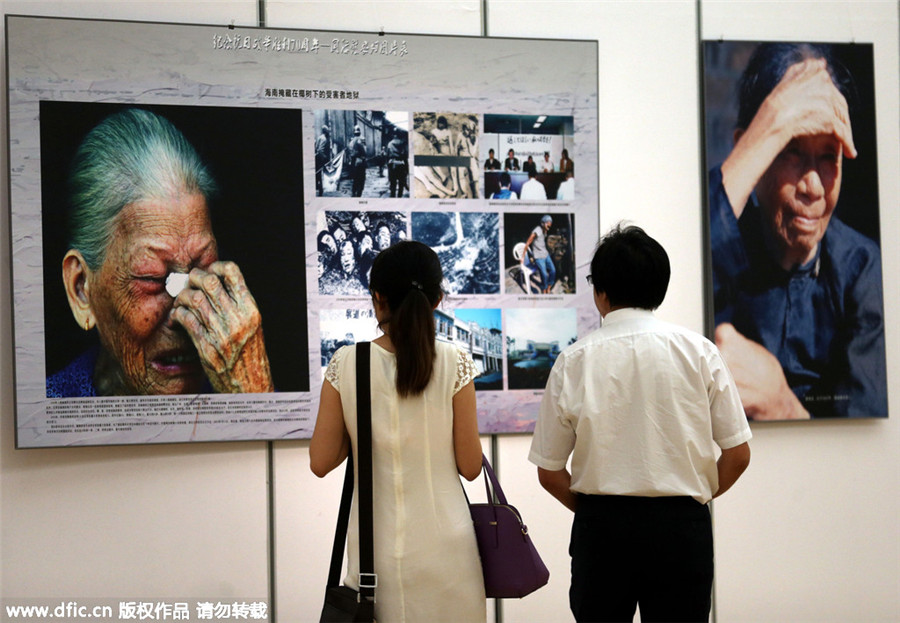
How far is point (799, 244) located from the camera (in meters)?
3.99

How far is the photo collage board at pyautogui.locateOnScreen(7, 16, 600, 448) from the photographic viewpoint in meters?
3.47

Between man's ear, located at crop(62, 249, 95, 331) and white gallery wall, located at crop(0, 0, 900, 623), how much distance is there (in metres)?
0.27

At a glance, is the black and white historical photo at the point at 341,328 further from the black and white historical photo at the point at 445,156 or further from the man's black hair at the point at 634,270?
the man's black hair at the point at 634,270

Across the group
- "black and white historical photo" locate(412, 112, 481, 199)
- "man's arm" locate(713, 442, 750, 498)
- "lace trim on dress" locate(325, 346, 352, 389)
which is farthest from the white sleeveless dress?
"black and white historical photo" locate(412, 112, 481, 199)

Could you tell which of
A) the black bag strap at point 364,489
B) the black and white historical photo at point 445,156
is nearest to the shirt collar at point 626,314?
the black bag strap at point 364,489

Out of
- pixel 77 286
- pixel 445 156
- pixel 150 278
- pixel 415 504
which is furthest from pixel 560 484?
pixel 77 286

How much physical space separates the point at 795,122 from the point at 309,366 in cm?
256

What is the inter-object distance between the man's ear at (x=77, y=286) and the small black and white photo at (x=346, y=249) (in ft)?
3.17

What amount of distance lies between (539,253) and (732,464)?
1748 mm

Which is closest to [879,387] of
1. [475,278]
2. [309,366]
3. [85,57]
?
[475,278]

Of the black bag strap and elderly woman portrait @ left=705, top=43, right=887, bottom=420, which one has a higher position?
elderly woman portrait @ left=705, top=43, right=887, bottom=420

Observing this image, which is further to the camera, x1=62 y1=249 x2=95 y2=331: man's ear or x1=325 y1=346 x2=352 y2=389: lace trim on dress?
x1=62 y1=249 x2=95 y2=331: man's ear

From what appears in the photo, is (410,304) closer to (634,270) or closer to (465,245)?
(634,270)

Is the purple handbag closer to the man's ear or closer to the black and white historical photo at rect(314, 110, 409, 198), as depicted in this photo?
the black and white historical photo at rect(314, 110, 409, 198)
